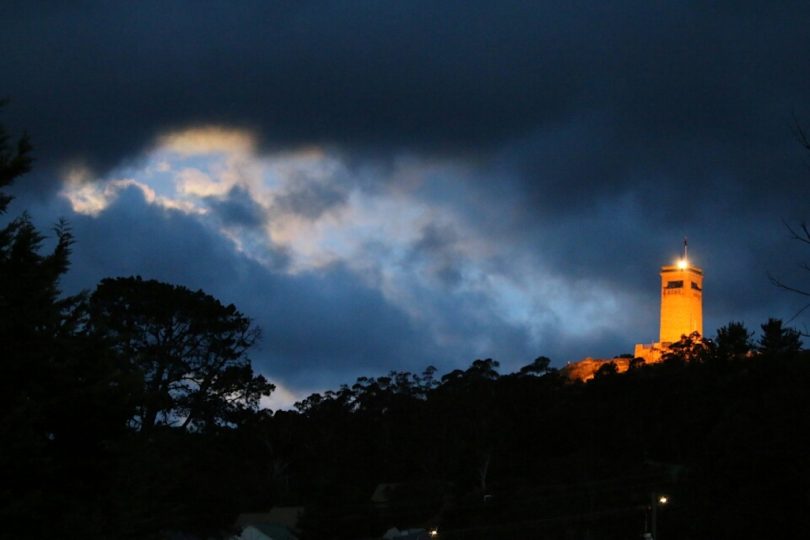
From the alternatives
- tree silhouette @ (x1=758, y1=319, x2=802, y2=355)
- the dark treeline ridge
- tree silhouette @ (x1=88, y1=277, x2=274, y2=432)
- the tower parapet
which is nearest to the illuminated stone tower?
the tower parapet

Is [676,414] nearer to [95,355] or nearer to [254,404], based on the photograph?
[254,404]

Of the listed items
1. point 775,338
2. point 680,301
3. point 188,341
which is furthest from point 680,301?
point 188,341

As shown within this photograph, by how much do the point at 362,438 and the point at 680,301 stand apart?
52379 millimetres

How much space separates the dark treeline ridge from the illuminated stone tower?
55.9 ft

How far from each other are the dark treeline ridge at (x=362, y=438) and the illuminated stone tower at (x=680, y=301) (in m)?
17.0

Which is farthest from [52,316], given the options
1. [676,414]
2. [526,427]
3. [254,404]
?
[526,427]

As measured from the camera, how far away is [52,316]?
61.1 ft

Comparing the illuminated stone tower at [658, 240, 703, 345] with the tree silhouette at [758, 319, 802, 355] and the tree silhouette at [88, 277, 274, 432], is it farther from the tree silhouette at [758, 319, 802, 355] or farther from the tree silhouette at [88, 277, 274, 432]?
the tree silhouette at [88, 277, 274, 432]

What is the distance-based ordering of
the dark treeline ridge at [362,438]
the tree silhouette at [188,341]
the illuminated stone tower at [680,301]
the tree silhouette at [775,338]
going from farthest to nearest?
the illuminated stone tower at [680,301] < the tree silhouette at [775,338] < the tree silhouette at [188,341] < the dark treeline ridge at [362,438]

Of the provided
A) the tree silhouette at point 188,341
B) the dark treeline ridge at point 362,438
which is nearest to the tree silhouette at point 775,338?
the dark treeline ridge at point 362,438

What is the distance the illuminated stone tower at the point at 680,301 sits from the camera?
383ft

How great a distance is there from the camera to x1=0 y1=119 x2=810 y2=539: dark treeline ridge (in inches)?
742

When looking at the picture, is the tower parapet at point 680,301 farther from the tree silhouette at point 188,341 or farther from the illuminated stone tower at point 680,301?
the tree silhouette at point 188,341

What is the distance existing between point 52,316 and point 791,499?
82.7 ft
